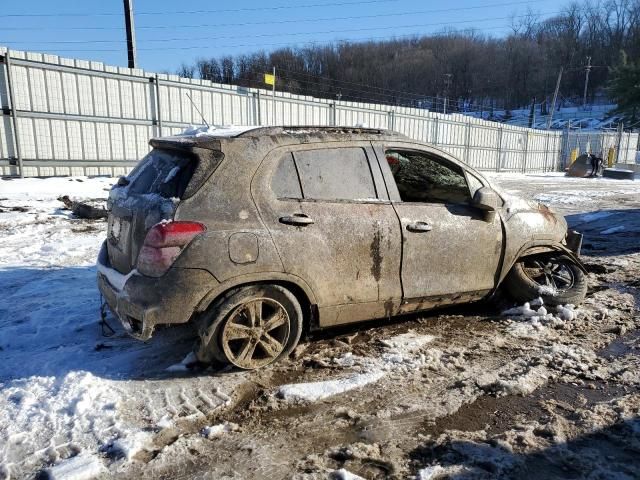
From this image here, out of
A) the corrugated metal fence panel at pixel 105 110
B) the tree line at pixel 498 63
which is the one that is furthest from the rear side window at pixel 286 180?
the tree line at pixel 498 63

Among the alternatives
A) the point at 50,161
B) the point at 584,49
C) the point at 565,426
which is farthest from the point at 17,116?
the point at 584,49

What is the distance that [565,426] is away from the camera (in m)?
2.79

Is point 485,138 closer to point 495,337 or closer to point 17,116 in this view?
point 17,116

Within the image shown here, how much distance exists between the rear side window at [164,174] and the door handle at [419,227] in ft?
5.68

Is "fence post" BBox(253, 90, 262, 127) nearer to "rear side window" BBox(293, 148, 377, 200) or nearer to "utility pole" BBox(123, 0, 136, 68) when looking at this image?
"utility pole" BBox(123, 0, 136, 68)

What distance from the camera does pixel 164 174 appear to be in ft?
11.1

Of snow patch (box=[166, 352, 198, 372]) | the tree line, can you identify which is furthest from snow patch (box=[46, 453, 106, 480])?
the tree line

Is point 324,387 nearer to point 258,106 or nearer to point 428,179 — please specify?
point 428,179

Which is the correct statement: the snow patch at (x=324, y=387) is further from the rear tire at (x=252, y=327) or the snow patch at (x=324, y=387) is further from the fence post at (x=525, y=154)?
the fence post at (x=525, y=154)

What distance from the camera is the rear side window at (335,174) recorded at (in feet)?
11.7

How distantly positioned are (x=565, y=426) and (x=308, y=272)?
6.08 feet

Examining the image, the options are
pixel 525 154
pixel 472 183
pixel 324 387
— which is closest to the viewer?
pixel 324 387

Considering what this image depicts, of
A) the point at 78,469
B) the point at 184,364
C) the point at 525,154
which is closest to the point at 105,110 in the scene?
the point at 184,364

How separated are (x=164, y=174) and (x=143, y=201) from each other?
0.26 meters
